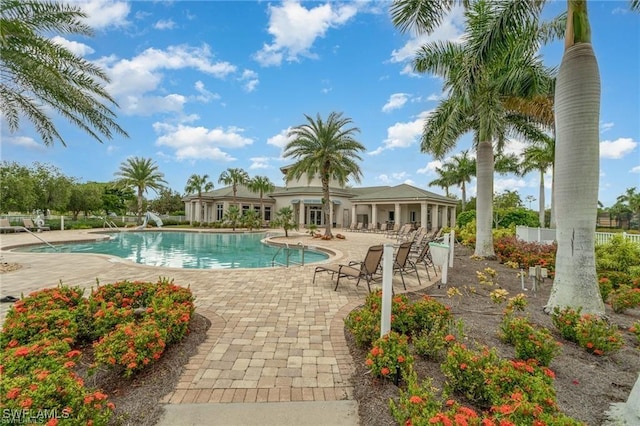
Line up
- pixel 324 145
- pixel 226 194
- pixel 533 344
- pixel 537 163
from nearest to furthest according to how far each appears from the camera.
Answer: pixel 533 344
pixel 324 145
pixel 537 163
pixel 226 194

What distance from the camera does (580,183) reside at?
4.70m

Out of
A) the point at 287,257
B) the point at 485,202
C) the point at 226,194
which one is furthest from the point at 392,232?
the point at 226,194

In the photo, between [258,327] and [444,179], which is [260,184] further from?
[258,327]

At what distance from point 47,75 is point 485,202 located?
521 inches

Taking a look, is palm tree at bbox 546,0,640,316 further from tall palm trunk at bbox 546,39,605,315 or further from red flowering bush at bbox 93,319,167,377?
red flowering bush at bbox 93,319,167,377

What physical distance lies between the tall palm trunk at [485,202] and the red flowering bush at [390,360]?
963cm

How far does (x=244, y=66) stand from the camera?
13852mm

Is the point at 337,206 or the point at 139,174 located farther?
the point at 139,174

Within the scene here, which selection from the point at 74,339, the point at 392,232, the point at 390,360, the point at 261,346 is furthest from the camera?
the point at 392,232

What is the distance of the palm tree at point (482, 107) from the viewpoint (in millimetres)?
9227

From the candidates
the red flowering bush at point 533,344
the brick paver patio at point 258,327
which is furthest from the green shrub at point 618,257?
the red flowering bush at point 533,344

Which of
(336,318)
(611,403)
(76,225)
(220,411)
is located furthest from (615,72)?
(76,225)

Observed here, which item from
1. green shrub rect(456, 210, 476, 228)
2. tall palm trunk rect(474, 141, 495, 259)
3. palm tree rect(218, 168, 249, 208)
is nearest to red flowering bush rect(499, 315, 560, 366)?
tall palm trunk rect(474, 141, 495, 259)

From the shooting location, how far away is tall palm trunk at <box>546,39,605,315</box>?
4684 mm
